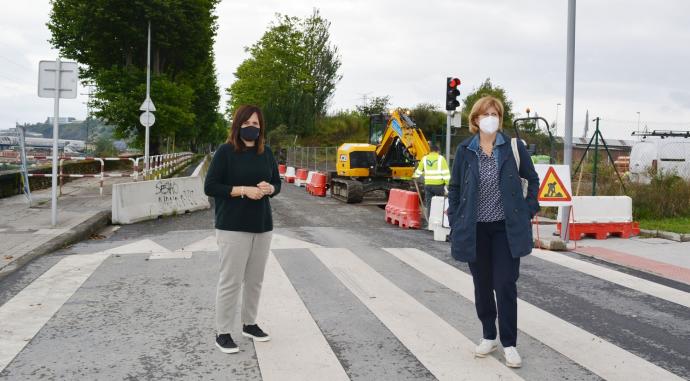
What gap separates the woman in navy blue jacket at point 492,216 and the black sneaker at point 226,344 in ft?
5.68

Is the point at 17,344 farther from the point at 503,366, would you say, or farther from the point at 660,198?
the point at 660,198

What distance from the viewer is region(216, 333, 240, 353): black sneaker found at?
15.2 ft

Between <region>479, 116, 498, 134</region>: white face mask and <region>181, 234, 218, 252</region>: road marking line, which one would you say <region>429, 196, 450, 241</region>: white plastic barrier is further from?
<region>479, 116, 498, 134</region>: white face mask

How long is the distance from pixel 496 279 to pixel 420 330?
3.42 ft

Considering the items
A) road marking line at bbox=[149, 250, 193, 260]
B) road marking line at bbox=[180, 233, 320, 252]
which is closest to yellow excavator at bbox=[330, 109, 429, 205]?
road marking line at bbox=[180, 233, 320, 252]

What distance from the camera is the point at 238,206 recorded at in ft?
15.3

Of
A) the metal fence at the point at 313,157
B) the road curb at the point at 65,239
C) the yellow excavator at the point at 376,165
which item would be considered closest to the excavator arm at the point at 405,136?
the yellow excavator at the point at 376,165

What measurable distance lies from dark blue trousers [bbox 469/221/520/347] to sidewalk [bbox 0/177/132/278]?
5.44 m

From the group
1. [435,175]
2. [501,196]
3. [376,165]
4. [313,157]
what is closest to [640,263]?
[435,175]

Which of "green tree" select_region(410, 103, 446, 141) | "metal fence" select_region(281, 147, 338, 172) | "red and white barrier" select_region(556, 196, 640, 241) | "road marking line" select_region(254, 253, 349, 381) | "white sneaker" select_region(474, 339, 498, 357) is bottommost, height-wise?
"road marking line" select_region(254, 253, 349, 381)

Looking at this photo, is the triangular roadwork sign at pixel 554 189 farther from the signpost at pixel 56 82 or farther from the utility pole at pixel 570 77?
the signpost at pixel 56 82

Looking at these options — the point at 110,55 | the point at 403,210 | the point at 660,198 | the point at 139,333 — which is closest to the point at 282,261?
the point at 139,333

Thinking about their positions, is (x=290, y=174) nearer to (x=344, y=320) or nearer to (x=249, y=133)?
(x=344, y=320)

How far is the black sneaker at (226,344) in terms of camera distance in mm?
4645
